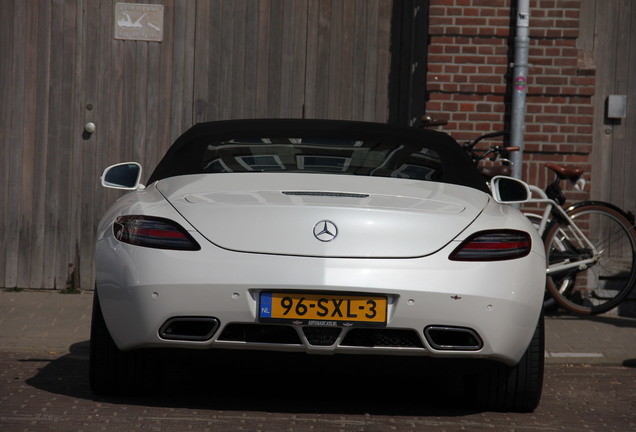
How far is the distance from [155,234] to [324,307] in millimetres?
713

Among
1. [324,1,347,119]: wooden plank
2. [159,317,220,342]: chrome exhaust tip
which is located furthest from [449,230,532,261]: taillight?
[324,1,347,119]: wooden plank

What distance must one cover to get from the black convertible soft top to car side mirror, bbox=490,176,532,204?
0.10 metres

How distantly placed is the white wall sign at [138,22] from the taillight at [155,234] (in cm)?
457

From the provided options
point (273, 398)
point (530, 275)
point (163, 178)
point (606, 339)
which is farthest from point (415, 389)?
point (606, 339)

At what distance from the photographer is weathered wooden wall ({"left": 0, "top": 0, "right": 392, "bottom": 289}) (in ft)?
29.4

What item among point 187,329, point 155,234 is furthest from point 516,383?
point 155,234

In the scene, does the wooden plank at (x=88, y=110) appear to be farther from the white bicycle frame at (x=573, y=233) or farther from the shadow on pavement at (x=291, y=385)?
the white bicycle frame at (x=573, y=233)

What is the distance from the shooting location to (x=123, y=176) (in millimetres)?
5574

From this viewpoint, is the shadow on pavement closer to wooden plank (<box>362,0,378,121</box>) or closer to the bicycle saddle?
the bicycle saddle

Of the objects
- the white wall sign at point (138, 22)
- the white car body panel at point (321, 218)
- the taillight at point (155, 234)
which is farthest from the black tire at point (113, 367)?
the white wall sign at point (138, 22)

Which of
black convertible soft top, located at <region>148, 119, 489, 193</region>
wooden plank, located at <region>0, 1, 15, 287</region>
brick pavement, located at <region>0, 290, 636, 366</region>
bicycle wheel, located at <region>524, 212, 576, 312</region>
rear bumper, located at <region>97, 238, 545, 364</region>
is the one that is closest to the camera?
rear bumper, located at <region>97, 238, 545, 364</region>

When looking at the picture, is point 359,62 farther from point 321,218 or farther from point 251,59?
point 321,218

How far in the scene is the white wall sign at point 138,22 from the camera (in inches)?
354

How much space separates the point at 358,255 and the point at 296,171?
804mm
